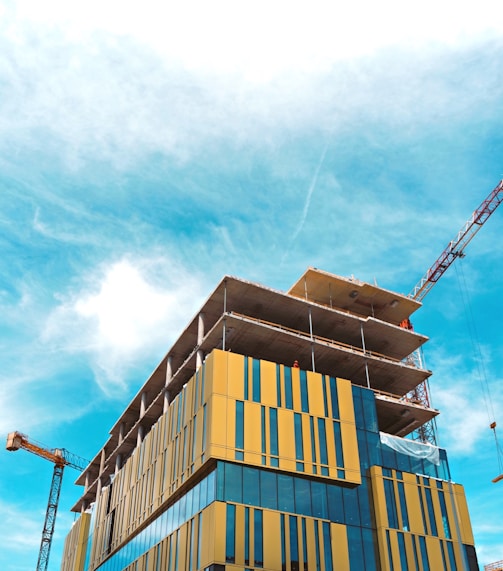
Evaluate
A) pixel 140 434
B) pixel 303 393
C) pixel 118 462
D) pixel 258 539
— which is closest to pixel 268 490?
pixel 258 539

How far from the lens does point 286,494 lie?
53656mm

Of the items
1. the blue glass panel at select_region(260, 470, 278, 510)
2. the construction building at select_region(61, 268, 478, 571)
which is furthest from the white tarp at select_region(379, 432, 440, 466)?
the blue glass panel at select_region(260, 470, 278, 510)

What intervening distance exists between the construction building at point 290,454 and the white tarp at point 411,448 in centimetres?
13

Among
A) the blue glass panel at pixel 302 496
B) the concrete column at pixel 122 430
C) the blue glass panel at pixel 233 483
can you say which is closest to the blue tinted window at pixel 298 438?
the blue glass panel at pixel 302 496

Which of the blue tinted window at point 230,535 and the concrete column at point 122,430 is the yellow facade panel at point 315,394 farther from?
the concrete column at point 122,430

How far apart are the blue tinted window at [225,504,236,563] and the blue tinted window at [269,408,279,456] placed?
6254mm

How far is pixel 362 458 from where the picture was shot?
5909 centimetres

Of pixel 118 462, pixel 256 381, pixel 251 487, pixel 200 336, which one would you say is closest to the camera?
pixel 251 487

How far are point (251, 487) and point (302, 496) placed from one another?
452 cm

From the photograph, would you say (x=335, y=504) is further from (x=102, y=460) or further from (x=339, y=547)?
(x=102, y=460)

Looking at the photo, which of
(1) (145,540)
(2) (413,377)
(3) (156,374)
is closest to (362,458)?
(2) (413,377)

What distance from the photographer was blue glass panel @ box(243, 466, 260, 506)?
51878mm

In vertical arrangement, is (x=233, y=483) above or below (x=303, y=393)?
below

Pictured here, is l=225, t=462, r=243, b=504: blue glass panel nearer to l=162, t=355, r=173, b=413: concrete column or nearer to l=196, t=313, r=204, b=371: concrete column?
l=196, t=313, r=204, b=371: concrete column
